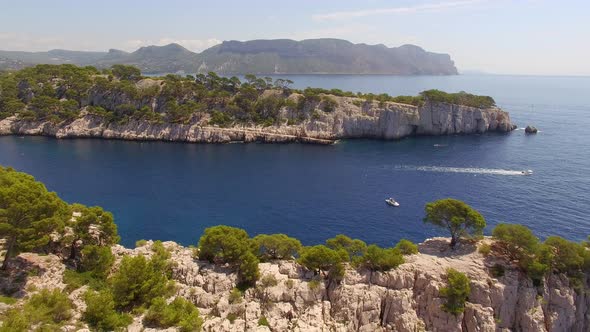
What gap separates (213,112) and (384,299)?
416ft

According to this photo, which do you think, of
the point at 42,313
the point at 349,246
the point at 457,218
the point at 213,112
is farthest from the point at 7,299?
the point at 213,112

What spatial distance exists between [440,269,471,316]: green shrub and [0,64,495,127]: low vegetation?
11810cm

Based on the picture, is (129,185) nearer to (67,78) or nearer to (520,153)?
(67,78)

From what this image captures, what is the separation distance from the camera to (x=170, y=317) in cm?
3591

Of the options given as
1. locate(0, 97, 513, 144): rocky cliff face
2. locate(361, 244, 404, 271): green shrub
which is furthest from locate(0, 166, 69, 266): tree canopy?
locate(0, 97, 513, 144): rocky cliff face

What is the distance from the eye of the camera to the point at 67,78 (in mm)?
169875

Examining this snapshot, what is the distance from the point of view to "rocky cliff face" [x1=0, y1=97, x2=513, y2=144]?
148750mm

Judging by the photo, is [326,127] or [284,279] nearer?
[284,279]

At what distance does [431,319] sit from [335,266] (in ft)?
43.5

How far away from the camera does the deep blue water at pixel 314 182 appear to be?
7531 centimetres

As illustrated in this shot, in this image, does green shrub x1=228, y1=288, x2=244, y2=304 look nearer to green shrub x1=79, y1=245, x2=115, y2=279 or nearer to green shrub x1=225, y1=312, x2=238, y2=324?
green shrub x1=225, y1=312, x2=238, y2=324

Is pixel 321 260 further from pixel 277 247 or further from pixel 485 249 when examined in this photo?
pixel 485 249

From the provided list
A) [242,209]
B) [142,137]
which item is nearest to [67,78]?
[142,137]

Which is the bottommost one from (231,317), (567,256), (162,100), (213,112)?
(231,317)
